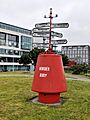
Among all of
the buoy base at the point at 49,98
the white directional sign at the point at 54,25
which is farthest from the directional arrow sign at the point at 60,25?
the buoy base at the point at 49,98

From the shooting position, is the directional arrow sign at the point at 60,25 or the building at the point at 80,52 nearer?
the directional arrow sign at the point at 60,25

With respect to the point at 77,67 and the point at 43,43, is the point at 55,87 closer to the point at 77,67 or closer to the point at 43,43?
the point at 43,43

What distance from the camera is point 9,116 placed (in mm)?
7613

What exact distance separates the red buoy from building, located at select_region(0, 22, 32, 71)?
6191cm

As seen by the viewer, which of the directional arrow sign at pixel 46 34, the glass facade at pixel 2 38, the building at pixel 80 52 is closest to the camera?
the directional arrow sign at pixel 46 34

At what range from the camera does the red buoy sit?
9.73 metres

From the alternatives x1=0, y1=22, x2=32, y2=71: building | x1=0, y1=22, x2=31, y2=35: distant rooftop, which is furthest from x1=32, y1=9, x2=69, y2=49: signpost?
x1=0, y1=22, x2=31, y2=35: distant rooftop

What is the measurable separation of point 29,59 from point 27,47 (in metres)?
27.8

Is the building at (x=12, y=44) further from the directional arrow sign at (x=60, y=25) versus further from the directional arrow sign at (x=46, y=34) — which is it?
the directional arrow sign at (x=60, y=25)

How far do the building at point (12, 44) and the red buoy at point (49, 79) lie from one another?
6191 cm

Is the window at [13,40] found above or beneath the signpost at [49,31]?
Result: above

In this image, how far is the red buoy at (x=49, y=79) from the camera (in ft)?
31.9

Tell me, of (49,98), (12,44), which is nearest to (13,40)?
(12,44)

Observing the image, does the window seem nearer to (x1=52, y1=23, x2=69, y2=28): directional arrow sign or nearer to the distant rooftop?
the distant rooftop
